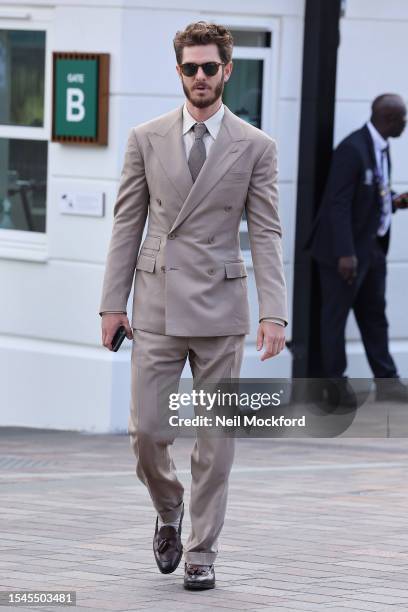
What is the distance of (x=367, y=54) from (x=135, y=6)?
199cm

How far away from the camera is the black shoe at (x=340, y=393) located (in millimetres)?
11461

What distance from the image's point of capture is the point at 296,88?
1131 centimetres

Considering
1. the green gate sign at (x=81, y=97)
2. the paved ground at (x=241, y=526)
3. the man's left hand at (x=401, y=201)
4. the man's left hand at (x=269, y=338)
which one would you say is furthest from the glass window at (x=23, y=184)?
the man's left hand at (x=269, y=338)

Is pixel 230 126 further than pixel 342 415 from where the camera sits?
No

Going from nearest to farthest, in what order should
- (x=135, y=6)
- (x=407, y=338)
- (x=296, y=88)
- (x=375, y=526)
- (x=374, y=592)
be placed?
(x=374, y=592), (x=375, y=526), (x=135, y=6), (x=296, y=88), (x=407, y=338)

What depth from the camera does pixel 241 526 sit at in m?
7.43

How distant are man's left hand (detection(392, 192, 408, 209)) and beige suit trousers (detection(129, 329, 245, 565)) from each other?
5.68m

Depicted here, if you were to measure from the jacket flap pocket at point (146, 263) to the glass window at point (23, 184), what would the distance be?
200 inches

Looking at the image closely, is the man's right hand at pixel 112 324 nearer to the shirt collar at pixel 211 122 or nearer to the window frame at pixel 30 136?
the shirt collar at pixel 211 122

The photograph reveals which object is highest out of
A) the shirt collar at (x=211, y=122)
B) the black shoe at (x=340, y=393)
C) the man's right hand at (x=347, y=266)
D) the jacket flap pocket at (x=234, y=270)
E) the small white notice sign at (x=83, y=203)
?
the shirt collar at (x=211, y=122)

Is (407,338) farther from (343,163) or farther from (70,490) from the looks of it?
(70,490)

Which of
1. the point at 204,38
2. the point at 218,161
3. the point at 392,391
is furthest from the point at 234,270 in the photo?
the point at 392,391

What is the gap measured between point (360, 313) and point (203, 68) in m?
5.79

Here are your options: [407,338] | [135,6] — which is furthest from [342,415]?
[135,6]
